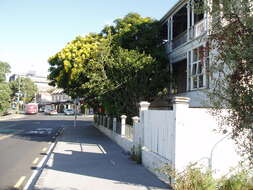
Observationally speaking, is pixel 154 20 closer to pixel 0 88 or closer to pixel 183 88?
pixel 183 88

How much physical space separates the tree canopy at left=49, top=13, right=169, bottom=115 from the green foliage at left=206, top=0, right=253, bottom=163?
12082 millimetres

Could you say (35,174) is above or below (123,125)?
below

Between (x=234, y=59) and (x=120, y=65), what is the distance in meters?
12.7

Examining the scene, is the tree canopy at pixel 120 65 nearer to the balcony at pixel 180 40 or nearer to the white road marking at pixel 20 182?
the balcony at pixel 180 40

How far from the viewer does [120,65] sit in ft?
53.7

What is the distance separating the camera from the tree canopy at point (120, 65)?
16.6 m

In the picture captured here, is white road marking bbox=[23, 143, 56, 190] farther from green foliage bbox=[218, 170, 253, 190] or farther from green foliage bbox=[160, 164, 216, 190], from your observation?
green foliage bbox=[218, 170, 253, 190]

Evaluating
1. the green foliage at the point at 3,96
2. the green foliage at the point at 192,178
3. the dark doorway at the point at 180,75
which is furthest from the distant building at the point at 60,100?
the green foliage at the point at 192,178

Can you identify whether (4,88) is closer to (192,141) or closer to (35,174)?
(35,174)

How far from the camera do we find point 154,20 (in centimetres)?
2045

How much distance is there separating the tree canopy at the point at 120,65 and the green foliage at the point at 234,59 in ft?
39.6

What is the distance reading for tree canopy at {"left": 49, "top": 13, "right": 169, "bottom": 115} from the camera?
16578mm

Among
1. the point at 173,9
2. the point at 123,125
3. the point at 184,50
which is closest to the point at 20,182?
the point at 123,125

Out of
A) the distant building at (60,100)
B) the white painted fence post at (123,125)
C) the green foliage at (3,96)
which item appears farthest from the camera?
the distant building at (60,100)
